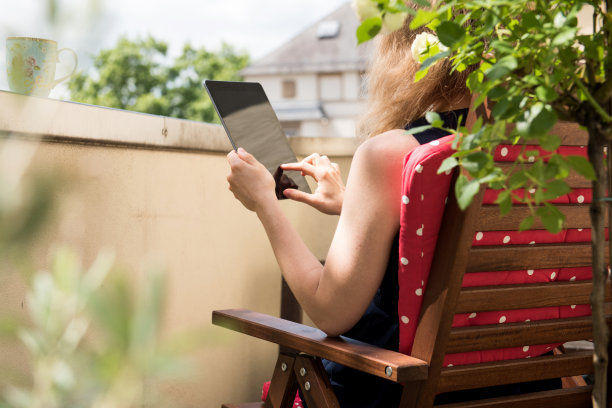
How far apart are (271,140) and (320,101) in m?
42.2

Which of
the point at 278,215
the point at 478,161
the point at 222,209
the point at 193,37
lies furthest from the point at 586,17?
the point at 193,37

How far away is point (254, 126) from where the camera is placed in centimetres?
182

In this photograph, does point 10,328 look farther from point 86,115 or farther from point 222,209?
point 222,209

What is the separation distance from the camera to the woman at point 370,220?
4.43ft

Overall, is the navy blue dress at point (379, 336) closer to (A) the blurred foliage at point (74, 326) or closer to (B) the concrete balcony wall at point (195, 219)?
(B) the concrete balcony wall at point (195, 219)

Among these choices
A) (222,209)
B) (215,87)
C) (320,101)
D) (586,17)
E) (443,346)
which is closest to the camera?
(443,346)

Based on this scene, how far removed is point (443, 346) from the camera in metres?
1.29

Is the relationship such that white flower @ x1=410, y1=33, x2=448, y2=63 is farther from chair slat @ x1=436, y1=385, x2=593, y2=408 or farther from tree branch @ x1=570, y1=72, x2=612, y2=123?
chair slat @ x1=436, y1=385, x2=593, y2=408

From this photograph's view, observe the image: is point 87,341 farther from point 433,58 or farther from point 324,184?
point 324,184

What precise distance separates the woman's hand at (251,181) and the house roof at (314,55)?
42163mm

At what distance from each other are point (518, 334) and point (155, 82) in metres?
46.7

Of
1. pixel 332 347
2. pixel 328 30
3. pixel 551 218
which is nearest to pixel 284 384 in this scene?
pixel 332 347

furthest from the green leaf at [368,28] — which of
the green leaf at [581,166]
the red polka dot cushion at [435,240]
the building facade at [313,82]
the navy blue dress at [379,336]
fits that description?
the building facade at [313,82]

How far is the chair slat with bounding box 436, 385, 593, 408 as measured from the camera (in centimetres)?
139
